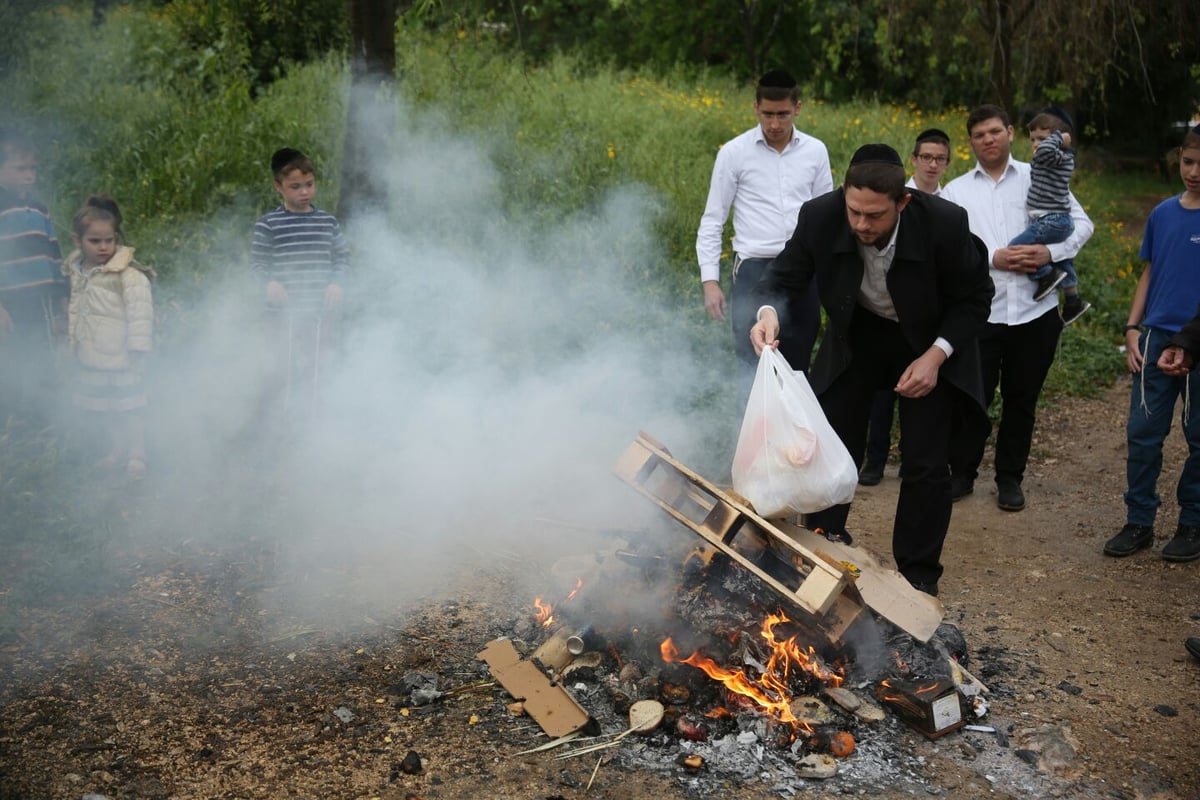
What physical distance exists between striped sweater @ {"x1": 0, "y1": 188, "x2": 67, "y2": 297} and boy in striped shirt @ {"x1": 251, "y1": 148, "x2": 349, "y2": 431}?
107cm

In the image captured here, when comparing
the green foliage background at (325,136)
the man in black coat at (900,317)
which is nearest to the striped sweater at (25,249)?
the green foliage background at (325,136)

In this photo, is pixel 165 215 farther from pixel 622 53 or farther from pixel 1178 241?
pixel 622 53

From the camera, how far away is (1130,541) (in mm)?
5082

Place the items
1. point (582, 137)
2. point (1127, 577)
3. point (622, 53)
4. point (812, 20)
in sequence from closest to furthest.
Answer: point (1127, 577) → point (582, 137) → point (812, 20) → point (622, 53)

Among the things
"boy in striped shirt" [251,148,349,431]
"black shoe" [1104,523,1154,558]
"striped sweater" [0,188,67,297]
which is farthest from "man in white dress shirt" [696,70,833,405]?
"striped sweater" [0,188,67,297]

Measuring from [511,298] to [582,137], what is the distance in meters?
3.27

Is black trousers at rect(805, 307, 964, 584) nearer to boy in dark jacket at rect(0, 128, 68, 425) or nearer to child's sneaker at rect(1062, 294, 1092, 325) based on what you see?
child's sneaker at rect(1062, 294, 1092, 325)

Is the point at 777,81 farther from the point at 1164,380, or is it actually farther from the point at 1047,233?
the point at 1164,380

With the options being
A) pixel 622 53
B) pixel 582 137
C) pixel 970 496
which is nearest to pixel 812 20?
pixel 622 53

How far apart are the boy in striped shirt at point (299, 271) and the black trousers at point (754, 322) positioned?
222 centimetres

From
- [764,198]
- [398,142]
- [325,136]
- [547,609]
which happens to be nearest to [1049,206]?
[764,198]

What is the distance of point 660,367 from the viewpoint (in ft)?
21.4

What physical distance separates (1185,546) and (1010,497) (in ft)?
3.18

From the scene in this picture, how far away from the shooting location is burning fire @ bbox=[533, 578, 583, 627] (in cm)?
400
